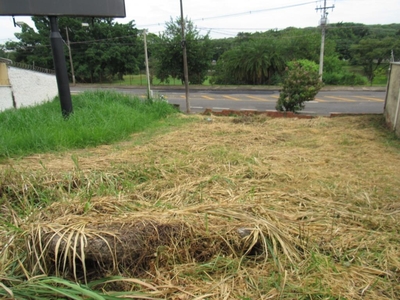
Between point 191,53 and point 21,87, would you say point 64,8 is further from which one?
point 191,53

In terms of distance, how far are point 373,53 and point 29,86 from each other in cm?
3437

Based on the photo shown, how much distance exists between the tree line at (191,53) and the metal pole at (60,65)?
720 inches

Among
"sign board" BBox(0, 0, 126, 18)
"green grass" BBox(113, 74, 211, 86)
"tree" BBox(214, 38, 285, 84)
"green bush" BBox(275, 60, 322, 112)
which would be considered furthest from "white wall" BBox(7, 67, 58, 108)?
"tree" BBox(214, 38, 285, 84)

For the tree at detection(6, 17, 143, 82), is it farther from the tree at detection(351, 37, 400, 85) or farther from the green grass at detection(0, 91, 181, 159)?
the tree at detection(351, 37, 400, 85)

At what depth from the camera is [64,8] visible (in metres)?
7.51

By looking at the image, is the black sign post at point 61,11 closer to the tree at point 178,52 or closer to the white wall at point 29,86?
the white wall at point 29,86

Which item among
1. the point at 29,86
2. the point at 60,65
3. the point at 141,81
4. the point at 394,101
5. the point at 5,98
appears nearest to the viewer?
the point at 394,101

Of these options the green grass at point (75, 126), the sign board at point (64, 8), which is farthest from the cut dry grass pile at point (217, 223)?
the sign board at point (64, 8)

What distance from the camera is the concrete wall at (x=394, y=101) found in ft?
20.9

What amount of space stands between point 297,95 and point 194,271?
30.2 ft

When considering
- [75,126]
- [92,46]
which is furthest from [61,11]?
[92,46]

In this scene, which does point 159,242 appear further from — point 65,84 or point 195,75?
point 195,75

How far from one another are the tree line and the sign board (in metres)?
17.5

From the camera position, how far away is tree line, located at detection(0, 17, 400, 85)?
25.7 m
